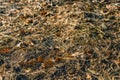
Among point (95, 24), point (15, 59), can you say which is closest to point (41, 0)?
point (95, 24)

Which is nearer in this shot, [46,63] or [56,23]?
[46,63]

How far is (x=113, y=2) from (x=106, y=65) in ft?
4.85

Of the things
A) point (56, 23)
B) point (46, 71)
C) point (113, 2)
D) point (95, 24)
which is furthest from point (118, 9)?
point (46, 71)

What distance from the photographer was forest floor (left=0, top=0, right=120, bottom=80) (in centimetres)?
337

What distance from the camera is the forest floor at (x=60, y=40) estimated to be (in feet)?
11.1

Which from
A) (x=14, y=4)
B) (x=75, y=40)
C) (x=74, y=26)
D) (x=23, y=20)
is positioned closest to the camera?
(x=75, y=40)

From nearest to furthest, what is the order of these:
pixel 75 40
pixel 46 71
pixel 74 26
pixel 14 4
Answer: pixel 46 71
pixel 75 40
pixel 74 26
pixel 14 4

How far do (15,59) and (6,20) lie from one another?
0.96 metres

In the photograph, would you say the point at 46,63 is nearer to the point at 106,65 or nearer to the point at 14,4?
the point at 106,65

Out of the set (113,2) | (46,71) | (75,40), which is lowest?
(46,71)

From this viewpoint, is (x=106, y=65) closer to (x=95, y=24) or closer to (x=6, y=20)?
(x=95, y=24)

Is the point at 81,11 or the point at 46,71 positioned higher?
the point at 81,11

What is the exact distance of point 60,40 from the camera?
3789mm

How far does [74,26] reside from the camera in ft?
13.1
